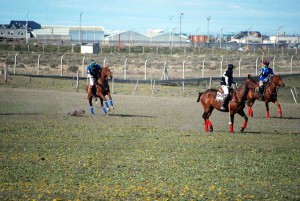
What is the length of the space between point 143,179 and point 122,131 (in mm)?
9963

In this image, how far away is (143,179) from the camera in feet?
47.5

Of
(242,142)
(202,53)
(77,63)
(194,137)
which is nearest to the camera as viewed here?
(242,142)

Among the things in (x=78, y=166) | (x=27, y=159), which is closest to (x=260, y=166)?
(x=78, y=166)

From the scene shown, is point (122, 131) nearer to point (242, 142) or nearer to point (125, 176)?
point (242, 142)

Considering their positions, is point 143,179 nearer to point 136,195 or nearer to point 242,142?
point 136,195

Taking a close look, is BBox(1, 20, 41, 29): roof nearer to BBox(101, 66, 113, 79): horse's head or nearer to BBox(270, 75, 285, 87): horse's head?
BBox(101, 66, 113, 79): horse's head

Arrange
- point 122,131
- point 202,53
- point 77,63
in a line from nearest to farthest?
point 122,131
point 77,63
point 202,53

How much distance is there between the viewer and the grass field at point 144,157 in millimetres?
13141

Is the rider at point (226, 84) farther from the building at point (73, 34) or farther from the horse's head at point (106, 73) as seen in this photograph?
the building at point (73, 34)

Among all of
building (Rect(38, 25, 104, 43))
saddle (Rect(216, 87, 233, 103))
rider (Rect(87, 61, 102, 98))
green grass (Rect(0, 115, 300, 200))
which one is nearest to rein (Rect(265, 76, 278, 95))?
saddle (Rect(216, 87, 233, 103))

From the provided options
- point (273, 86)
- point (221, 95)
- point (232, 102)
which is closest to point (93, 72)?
point (221, 95)

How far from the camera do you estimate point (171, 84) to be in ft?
188

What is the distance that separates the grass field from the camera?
1314 cm

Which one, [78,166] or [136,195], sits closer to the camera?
[136,195]
